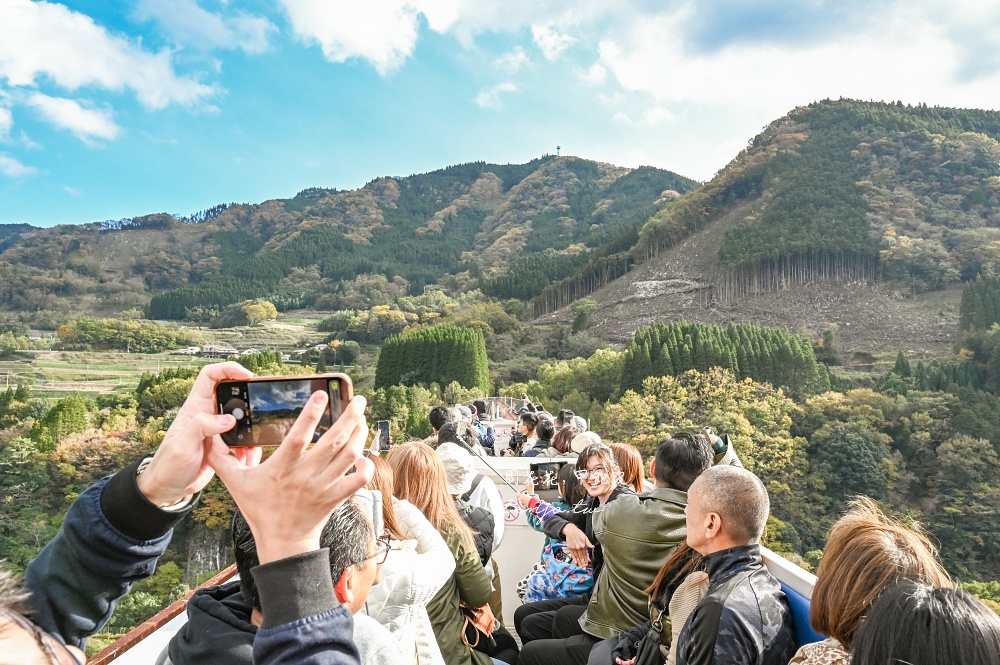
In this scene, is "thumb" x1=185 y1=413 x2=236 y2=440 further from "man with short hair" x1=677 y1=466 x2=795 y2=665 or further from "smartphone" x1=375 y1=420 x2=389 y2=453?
"smartphone" x1=375 y1=420 x2=389 y2=453

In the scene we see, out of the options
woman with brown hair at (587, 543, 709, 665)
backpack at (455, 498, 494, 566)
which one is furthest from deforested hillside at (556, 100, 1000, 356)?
woman with brown hair at (587, 543, 709, 665)

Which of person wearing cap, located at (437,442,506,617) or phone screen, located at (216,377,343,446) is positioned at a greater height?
phone screen, located at (216,377,343,446)

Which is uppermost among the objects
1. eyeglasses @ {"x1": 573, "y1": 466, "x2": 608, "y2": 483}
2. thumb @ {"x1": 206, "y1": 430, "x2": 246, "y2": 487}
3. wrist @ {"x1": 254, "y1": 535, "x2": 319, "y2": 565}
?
thumb @ {"x1": 206, "y1": 430, "x2": 246, "y2": 487}

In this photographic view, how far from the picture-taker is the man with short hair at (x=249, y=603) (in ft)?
3.93

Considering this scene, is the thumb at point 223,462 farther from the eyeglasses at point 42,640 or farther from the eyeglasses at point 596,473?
the eyeglasses at point 596,473

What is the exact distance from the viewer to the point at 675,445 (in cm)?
266

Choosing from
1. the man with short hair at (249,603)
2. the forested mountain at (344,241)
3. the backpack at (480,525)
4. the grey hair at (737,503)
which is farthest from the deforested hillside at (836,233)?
the man with short hair at (249,603)

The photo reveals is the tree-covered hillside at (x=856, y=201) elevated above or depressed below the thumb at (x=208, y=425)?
above

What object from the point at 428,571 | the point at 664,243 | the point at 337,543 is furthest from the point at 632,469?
the point at 664,243

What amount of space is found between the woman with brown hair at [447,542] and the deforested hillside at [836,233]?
6463cm

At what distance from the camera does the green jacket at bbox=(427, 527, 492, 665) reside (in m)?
2.43

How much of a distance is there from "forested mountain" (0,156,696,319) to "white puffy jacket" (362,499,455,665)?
8448cm

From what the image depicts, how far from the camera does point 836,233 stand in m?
71.0

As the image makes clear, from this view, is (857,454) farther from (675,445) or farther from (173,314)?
(173,314)
